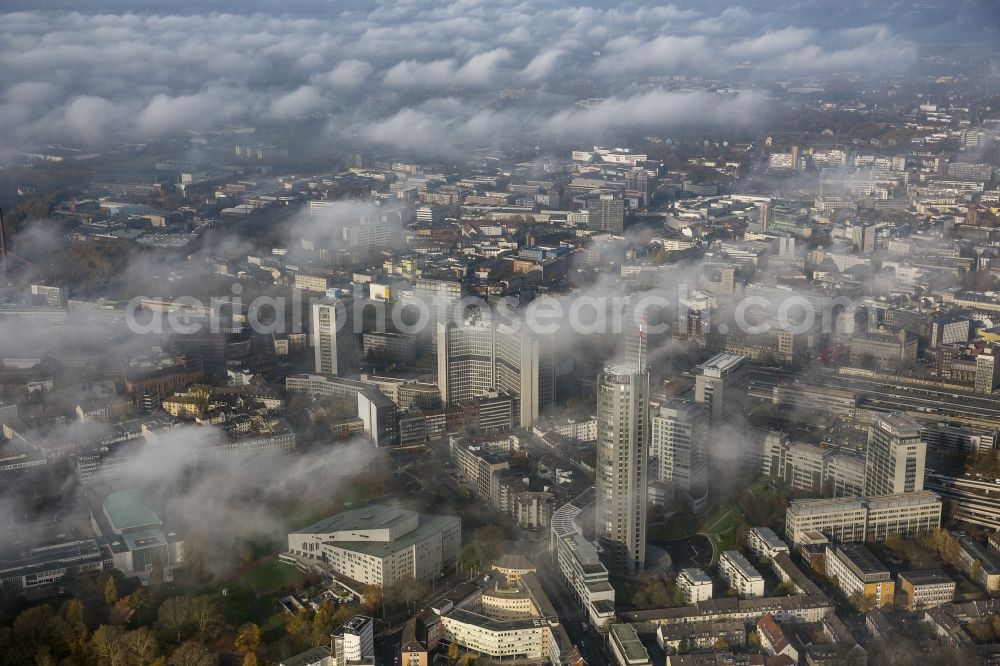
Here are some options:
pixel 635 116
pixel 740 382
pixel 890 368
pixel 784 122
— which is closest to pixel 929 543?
pixel 740 382

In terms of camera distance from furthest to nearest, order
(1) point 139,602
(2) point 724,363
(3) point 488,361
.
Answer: (3) point 488,361 → (2) point 724,363 → (1) point 139,602

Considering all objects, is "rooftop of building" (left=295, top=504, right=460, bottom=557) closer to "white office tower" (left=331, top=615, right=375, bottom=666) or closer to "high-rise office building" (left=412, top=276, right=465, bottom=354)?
"white office tower" (left=331, top=615, right=375, bottom=666)

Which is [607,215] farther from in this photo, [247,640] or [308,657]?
[308,657]

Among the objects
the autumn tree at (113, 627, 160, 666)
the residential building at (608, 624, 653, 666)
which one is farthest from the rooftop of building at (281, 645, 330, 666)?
the residential building at (608, 624, 653, 666)

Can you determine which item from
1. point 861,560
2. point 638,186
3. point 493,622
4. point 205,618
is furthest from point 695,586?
point 638,186

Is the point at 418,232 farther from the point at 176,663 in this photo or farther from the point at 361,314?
the point at 176,663

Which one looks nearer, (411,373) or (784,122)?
(411,373)
